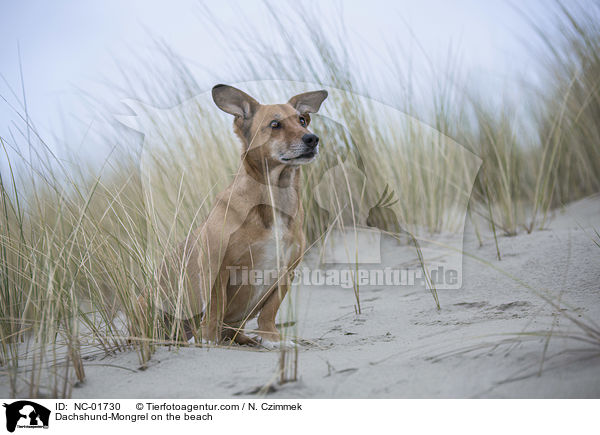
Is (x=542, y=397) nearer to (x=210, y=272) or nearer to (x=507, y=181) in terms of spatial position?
(x=210, y=272)

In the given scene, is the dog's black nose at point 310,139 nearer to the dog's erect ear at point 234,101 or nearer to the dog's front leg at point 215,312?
the dog's erect ear at point 234,101

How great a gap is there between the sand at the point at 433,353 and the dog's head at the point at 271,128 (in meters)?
0.97

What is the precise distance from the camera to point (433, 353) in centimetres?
181

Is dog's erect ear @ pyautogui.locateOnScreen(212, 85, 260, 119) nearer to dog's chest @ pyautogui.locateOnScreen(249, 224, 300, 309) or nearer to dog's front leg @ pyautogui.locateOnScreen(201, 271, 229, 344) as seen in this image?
dog's chest @ pyautogui.locateOnScreen(249, 224, 300, 309)

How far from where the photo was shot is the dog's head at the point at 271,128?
7.66 ft

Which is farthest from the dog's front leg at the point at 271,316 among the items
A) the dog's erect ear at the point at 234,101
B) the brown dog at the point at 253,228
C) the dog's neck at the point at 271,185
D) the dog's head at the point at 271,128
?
the dog's erect ear at the point at 234,101

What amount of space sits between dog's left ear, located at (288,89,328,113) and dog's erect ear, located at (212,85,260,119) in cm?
22

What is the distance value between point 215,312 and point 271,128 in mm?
992

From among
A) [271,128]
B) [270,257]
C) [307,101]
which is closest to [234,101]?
[271,128]
